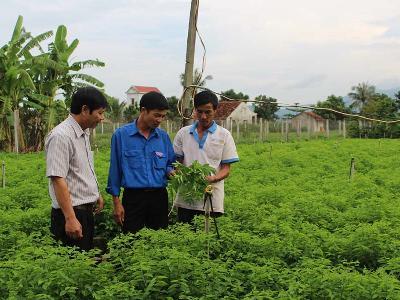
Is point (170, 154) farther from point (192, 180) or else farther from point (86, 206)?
point (86, 206)

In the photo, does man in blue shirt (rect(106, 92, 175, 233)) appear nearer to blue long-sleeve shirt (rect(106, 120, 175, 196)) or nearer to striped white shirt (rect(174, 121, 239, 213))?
blue long-sleeve shirt (rect(106, 120, 175, 196))

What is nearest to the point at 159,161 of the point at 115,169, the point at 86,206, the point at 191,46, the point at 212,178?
the point at 115,169

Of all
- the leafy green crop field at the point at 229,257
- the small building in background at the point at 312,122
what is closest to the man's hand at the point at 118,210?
the leafy green crop field at the point at 229,257

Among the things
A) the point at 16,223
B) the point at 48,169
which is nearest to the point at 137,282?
the point at 48,169

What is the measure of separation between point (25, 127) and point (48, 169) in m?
20.0

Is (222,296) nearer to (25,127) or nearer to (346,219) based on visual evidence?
(346,219)

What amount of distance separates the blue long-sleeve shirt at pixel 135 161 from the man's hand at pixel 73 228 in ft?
2.57

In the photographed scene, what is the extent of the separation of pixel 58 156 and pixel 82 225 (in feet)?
2.13

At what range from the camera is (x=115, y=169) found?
5168 millimetres

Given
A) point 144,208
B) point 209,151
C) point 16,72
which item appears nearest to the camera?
point 144,208

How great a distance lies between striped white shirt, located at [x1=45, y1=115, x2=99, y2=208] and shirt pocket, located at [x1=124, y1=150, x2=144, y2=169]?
512 millimetres

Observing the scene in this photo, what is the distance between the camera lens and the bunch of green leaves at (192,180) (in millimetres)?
4762

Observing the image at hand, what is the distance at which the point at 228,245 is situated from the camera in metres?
5.13

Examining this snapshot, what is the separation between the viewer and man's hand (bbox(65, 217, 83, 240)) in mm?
4305
